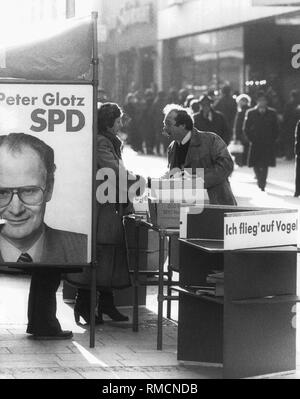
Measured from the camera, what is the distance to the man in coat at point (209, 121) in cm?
2158

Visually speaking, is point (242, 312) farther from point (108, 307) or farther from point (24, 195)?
point (108, 307)

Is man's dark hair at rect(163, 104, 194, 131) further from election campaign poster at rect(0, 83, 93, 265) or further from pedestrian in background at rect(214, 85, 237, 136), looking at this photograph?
pedestrian in background at rect(214, 85, 237, 136)

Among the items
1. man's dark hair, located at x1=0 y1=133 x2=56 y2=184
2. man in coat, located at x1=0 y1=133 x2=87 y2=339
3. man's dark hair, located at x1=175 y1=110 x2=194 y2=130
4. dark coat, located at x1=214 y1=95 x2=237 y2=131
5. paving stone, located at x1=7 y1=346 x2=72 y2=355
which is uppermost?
dark coat, located at x1=214 y1=95 x2=237 y2=131

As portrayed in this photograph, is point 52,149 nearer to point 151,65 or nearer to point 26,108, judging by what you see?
point 26,108

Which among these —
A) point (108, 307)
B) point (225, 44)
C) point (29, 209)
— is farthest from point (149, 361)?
point (225, 44)

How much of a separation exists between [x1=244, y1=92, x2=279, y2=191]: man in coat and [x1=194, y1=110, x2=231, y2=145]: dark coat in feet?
3.57

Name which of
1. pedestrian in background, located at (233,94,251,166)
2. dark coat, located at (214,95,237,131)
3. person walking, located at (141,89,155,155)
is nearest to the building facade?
person walking, located at (141,89,155,155)

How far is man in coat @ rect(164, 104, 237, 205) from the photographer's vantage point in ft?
31.9

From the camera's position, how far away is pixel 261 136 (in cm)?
2328

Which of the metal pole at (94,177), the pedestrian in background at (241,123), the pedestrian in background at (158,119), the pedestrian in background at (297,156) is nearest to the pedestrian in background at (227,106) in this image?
the pedestrian in background at (241,123)

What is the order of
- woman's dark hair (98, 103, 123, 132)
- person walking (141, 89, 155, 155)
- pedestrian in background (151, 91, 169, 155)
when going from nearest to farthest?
woman's dark hair (98, 103, 123, 132) < pedestrian in background (151, 91, 169, 155) < person walking (141, 89, 155, 155)

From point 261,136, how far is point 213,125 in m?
1.75

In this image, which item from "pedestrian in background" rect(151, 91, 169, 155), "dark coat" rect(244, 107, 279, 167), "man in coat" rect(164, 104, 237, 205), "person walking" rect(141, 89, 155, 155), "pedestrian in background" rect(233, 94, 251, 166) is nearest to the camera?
"man in coat" rect(164, 104, 237, 205)

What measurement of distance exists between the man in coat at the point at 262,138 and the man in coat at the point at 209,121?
114 centimetres
